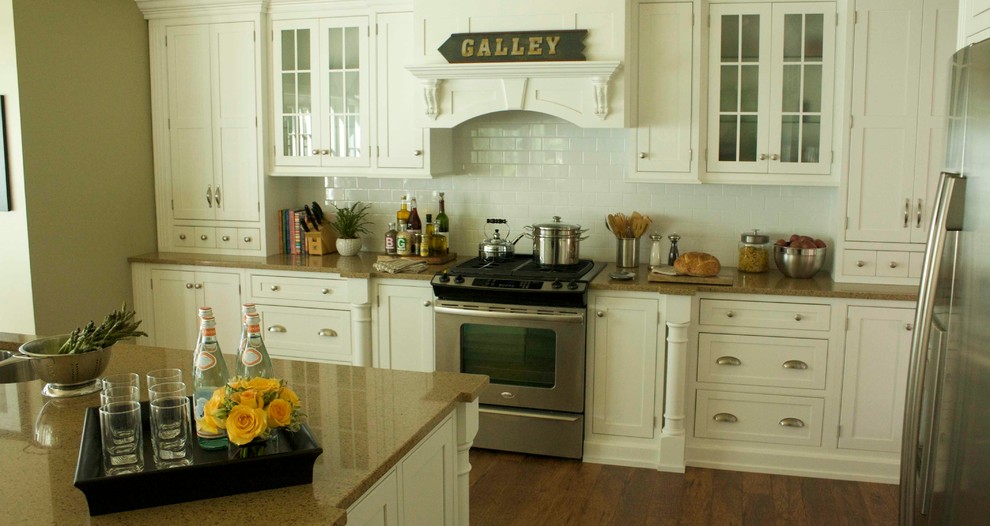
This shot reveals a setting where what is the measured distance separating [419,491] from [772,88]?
2933 millimetres

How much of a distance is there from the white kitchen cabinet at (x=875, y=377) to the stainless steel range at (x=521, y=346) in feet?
4.15

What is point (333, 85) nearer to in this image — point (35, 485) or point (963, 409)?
point (35, 485)

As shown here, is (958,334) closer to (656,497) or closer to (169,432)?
(169,432)

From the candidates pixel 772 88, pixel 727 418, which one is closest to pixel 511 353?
pixel 727 418

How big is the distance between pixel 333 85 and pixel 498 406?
2.03 m

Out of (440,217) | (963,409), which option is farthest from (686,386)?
(963,409)

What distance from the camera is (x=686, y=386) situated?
4.31m

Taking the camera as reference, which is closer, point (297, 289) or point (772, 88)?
point (772, 88)

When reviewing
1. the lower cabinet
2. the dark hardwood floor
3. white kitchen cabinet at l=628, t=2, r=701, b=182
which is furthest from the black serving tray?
white kitchen cabinet at l=628, t=2, r=701, b=182

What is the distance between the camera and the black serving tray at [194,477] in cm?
171

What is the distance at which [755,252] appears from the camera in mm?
4523

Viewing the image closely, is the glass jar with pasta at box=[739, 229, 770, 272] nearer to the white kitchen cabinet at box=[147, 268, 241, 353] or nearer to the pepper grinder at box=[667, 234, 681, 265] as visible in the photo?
the pepper grinder at box=[667, 234, 681, 265]

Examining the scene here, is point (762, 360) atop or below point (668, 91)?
below

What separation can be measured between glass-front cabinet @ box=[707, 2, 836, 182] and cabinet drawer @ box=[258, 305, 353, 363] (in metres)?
2.20
